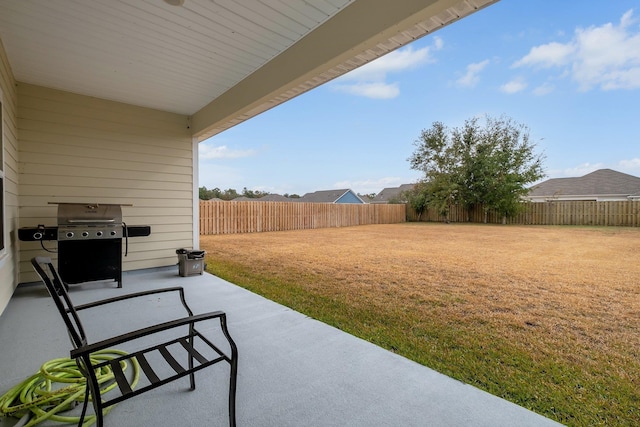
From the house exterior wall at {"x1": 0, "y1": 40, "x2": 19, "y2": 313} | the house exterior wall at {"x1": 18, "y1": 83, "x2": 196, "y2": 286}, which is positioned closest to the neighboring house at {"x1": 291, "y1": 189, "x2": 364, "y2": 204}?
the house exterior wall at {"x1": 18, "y1": 83, "x2": 196, "y2": 286}

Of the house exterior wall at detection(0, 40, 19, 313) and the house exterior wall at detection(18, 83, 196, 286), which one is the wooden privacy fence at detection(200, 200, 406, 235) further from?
the house exterior wall at detection(0, 40, 19, 313)

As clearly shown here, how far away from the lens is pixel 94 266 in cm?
369

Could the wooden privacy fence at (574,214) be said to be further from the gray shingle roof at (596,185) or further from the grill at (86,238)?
the grill at (86,238)

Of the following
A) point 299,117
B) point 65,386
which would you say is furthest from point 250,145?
point 65,386

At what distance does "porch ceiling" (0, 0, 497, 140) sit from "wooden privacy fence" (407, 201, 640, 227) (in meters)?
16.2

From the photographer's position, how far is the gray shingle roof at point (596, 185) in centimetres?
1812

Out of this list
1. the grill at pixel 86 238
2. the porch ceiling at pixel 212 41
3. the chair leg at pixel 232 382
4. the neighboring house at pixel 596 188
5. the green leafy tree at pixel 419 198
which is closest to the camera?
the chair leg at pixel 232 382

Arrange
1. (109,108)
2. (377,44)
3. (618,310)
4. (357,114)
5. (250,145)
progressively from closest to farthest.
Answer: (377,44) → (618,310) → (109,108) → (357,114) → (250,145)

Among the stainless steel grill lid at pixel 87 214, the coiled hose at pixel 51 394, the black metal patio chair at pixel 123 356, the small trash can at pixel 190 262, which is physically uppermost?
the stainless steel grill lid at pixel 87 214

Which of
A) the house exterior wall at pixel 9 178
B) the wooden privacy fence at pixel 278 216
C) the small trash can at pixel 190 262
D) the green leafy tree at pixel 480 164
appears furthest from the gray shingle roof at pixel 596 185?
the house exterior wall at pixel 9 178

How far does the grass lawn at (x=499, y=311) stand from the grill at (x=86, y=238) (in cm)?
149

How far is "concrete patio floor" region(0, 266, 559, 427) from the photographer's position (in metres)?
1.43

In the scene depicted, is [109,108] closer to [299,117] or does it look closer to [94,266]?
→ [94,266]

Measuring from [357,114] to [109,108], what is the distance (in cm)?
1424
